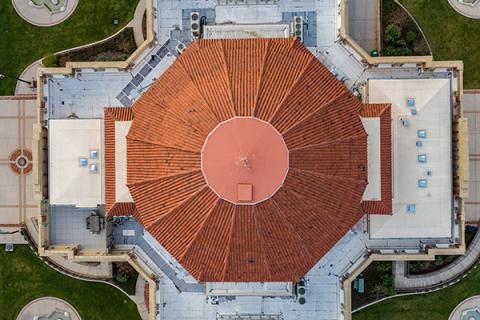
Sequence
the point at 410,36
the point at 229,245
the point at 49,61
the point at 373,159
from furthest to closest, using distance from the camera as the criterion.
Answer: the point at 410,36
the point at 49,61
the point at 373,159
the point at 229,245

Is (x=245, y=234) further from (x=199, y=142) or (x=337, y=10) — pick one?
(x=337, y=10)

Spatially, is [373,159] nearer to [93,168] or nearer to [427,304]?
[427,304]

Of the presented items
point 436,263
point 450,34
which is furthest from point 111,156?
point 450,34

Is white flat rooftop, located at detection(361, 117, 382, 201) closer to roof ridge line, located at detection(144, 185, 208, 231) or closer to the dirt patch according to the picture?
roof ridge line, located at detection(144, 185, 208, 231)

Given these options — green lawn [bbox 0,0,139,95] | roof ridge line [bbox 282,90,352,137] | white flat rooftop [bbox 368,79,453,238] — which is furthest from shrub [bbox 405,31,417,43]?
green lawn [bbox 0,0,139,95]

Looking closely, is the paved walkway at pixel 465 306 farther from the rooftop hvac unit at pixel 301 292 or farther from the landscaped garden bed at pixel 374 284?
the rooftop hvac unit at pixel 301 292

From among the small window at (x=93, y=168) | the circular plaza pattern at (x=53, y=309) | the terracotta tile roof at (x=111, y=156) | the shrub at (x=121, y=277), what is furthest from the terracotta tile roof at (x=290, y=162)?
the circular plaza pattern at (x=53, y=309)
